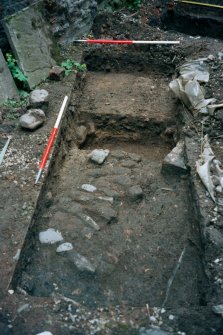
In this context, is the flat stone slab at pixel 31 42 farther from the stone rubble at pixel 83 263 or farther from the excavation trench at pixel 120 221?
the stone rubble at pixel 83 263

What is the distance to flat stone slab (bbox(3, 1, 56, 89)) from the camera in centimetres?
478

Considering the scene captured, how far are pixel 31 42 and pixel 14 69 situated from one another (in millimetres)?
451

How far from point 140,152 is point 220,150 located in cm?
117

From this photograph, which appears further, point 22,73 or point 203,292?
point 22,73

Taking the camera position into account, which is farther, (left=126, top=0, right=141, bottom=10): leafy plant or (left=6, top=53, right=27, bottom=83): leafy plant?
(left=126, top=0, right=141, bottom=10): leafy plant

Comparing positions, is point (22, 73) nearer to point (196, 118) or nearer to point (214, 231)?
point (196, 118)

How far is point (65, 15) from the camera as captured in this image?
5.48 m

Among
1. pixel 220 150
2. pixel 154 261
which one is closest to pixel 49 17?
pixel 220 150

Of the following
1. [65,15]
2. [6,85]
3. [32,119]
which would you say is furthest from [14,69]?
[65,15]

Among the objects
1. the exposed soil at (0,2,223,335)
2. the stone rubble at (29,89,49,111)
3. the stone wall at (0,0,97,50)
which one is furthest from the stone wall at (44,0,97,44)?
the stone rubble at (29,89,49,111)

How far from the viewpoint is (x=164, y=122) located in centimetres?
489

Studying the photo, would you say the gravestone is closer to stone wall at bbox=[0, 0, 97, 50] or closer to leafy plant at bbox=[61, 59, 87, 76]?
stone wall at bbox=[0, 0, 97, 50]

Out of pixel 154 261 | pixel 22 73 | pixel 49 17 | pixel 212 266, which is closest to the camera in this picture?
pixel 212 266

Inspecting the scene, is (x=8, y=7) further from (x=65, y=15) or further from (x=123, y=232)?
(x=123, y=232)
